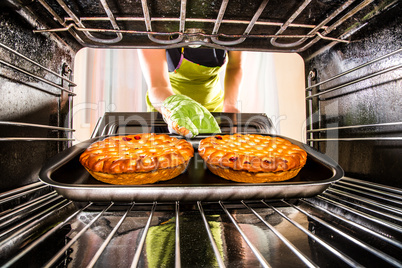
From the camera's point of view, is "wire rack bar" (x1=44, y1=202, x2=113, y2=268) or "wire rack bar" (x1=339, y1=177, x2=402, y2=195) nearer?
"wire rack bar" (x1=44, y1=202, x2=113, y2=268)

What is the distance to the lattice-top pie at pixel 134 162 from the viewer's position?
630 millimetres

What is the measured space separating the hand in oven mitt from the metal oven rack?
334 millimetres

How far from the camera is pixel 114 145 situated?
2.60 ft

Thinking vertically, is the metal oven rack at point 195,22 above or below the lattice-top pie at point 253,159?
above

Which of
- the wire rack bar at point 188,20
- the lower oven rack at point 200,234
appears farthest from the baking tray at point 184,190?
the wire rack bar at point 188,20

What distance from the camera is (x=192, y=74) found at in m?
1.89

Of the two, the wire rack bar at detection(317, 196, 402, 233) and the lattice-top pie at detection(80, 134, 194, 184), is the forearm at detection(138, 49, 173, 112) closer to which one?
the lattice-top pie at detection(80, 134, 194, 184)

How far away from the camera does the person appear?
1638 mm

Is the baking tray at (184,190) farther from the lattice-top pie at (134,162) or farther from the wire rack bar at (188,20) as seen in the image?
the wire rack bar at (188,20)

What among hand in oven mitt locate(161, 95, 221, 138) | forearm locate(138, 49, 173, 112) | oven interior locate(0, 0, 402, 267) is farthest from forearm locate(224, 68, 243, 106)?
oven interior locate(0, 0, 402, 267)

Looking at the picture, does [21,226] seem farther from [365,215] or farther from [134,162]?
[365,215]

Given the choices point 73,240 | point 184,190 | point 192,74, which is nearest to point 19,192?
point 73,240

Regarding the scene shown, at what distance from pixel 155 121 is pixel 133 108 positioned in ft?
6.33

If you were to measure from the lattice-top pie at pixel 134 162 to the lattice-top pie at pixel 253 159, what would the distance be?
93mm
